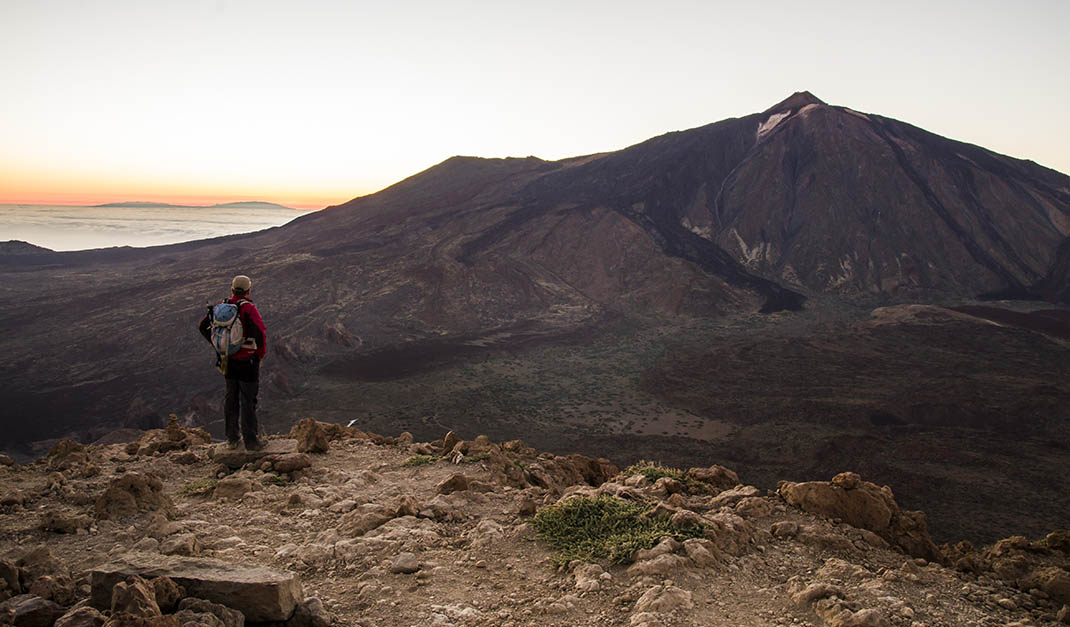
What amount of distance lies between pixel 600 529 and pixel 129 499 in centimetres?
358

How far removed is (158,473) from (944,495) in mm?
14709

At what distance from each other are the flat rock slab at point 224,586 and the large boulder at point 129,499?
1.76 metres

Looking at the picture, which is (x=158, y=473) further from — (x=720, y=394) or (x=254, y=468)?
(x=720, y=394)

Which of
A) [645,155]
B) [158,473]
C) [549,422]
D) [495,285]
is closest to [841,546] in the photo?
[158,473]

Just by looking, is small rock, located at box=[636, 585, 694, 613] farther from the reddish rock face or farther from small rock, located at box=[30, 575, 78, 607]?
the reddish rock face

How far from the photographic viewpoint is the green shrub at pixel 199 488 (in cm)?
500

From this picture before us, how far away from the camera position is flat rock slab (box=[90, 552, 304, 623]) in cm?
267

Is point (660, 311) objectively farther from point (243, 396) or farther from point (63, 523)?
point (63, 523)

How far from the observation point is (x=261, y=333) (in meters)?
5.55

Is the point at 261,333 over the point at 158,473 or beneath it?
over

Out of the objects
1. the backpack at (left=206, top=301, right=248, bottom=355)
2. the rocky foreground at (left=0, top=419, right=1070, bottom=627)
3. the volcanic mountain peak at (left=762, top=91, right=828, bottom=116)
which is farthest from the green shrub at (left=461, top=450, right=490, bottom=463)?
the volcanic mountain peak at (left=762, top=91, right=828, bottom=116)

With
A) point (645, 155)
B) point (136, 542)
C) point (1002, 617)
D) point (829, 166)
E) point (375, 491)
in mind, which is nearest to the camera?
point (1002, 617)

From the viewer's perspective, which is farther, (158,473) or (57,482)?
(158,473)

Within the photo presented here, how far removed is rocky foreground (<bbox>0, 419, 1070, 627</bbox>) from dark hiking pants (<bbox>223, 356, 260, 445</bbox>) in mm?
240
